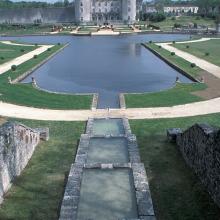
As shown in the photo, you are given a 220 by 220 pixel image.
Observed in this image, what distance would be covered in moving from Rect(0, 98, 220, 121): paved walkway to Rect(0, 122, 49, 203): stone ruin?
529 cm

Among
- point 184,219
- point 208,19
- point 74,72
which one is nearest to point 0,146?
point 184,219

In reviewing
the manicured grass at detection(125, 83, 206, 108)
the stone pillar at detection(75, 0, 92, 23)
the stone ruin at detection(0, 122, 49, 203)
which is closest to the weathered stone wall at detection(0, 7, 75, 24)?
the stone pillar at detection(75, 0, 92, 23)

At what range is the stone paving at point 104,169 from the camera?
32.8 ft

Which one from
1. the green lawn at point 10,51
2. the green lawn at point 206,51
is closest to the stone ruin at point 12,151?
the green lawn at point 206,51

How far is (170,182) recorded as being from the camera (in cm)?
1242

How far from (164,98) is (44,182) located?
12.8 m

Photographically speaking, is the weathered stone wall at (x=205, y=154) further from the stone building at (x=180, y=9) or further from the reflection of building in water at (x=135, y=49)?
the stone building at (x=180, y=9)

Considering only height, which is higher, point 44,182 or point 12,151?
point 12,151

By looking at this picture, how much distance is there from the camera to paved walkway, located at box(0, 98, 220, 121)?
20312 mm

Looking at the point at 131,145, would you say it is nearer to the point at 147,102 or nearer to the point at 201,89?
the point at 147,102

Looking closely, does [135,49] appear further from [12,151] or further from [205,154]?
[205,154]

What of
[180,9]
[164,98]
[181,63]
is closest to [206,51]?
[181,63]

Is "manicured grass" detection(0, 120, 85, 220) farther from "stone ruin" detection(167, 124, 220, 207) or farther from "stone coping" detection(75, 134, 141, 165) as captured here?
"stone ruin" detection(167, 124, 220, 207)

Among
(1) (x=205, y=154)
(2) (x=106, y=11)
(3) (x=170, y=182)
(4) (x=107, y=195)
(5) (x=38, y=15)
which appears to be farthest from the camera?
(5) (x=38, y=15)
